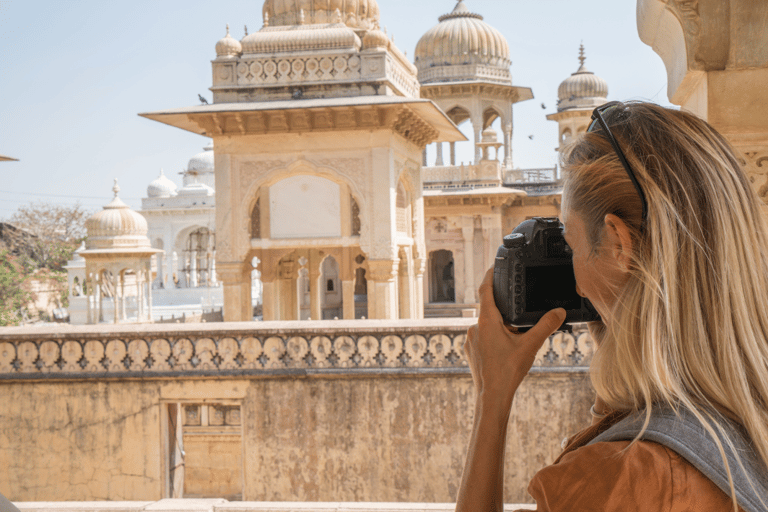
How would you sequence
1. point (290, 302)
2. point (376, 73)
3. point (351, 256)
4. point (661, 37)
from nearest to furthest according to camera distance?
point (661, 37) < point (376, 73) < point (351, 256) < point (290, 302)

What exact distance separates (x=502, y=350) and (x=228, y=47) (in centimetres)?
1003

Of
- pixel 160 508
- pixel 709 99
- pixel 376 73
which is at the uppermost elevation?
pixel 376 73

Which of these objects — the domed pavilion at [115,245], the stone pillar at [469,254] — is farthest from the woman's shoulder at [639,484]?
the stone pillar at [469,254]

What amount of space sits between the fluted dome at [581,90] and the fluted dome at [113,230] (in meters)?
13.9

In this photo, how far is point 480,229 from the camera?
65.9 feet

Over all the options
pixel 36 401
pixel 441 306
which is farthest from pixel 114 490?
pixel 441 306

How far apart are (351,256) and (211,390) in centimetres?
568

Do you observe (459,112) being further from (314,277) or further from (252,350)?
(252,350)

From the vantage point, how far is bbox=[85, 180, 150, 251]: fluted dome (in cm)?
1828

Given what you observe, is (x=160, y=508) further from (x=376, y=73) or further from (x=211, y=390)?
(x=376, y=73)

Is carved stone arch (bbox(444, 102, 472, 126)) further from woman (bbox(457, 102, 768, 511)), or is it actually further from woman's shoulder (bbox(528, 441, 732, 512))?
woman's shoulder (bbox(528, 441, 732, 512))

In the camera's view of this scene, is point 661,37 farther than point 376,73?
No

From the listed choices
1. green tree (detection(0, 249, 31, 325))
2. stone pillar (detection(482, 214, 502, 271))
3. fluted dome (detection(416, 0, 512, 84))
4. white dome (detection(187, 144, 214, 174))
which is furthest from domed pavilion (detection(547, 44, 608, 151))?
white dome (detection(187, 144, 214, 174))

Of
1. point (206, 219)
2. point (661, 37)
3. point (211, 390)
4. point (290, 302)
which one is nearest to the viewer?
point (661, 37)
